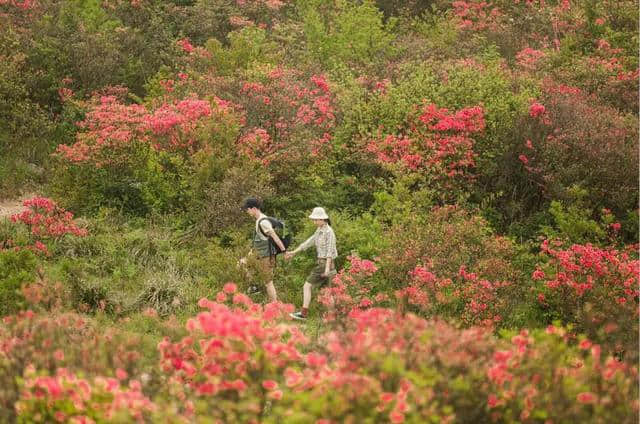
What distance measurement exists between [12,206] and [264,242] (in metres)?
6.74

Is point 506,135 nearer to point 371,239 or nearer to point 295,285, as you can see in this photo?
point 371,239

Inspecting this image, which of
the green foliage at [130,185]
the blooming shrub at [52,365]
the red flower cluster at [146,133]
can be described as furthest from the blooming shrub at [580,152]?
the blooming shrub at [52,365]

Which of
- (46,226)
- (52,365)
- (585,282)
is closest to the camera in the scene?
(52,365)

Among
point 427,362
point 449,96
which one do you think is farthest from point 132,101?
point 427,362

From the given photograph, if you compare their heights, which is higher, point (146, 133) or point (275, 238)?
point (146, 133)

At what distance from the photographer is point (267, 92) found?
14.4 metres

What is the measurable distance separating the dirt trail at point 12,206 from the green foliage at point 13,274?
3.91 m

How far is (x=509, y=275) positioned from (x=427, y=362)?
5.98m

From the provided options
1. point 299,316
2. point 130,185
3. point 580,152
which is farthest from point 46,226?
point 580,152

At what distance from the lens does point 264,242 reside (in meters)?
10.3

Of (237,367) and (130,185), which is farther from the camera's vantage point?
(130,185)

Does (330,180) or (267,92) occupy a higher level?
(267,92)

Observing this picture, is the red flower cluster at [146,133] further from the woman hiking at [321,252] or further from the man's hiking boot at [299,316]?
the man's hiking boot at [299,316]

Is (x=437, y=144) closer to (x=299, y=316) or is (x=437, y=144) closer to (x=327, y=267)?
(x=327, y=267)
